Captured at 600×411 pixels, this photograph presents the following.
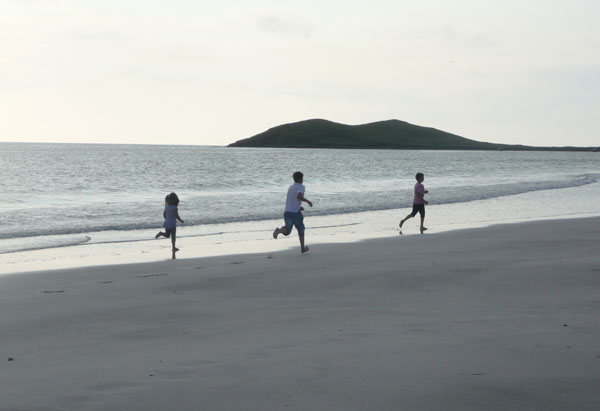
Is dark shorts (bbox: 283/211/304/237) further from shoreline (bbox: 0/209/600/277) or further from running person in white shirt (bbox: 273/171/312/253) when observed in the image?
shoreline (bbox: 0/209/600/277)

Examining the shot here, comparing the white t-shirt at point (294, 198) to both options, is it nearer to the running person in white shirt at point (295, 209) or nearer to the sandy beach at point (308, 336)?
the running person in white shirt at point (295, 209)

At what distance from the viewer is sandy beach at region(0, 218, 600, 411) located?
4.49 metres

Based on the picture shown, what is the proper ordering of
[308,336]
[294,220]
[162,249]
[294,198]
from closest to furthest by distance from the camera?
1. [308,336]
2. [294,198]
3. [294,220]
4. [162,249]

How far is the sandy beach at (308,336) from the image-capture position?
177 inches

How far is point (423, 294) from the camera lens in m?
8.53

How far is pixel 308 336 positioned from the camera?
6160mm

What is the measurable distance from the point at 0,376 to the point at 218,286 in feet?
15.1

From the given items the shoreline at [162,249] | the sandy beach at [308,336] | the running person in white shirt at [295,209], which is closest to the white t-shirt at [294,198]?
the running person in white shirt at [295,209]

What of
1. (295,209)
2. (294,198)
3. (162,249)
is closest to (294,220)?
(295,209)

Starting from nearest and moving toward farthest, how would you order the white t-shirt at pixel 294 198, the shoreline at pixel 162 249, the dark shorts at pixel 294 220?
1. the shoreline at pixel 162 249
2. the white t-shirt at pixel 294 198
3. the dark shorts at pixel 294 220

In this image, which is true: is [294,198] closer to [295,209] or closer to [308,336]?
[295,209]

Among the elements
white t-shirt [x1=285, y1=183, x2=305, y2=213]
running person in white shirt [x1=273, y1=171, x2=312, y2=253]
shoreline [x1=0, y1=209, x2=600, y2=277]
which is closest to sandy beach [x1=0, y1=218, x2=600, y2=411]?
shoreline [x1=0, y1=209, x2=600, y2=277]

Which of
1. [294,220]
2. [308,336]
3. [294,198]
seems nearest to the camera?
[308,336]

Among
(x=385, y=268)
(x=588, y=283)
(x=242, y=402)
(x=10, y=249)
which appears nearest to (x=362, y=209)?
(x=10, y=249)
